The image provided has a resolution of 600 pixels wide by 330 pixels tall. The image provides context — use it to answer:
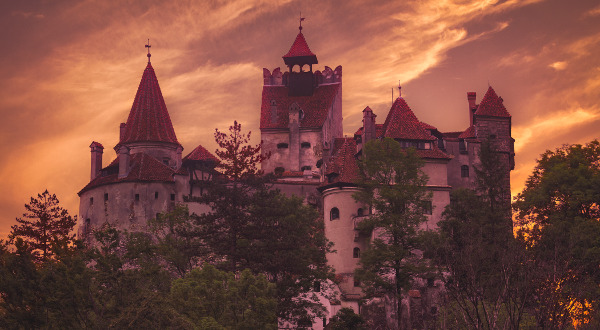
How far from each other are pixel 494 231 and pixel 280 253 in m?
15.4

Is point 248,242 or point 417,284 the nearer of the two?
point 248,242

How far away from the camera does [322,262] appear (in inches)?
2272

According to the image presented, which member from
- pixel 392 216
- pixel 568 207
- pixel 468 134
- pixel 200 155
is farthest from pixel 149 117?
pixel 568 207

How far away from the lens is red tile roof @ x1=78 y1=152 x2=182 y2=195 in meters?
74.1

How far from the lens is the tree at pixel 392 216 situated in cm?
5600

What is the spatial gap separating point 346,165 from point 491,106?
15.9 m

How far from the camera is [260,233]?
54688mm

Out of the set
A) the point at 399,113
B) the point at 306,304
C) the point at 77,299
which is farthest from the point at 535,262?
the point at 399,113

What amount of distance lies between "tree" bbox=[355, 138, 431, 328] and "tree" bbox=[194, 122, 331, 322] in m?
3.22

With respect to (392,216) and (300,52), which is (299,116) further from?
(392,216)

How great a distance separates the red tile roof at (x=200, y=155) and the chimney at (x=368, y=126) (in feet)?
46.8

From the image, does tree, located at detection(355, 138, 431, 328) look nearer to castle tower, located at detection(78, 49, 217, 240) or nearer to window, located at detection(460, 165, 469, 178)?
window, located at detection(460, 165, 469, 178)

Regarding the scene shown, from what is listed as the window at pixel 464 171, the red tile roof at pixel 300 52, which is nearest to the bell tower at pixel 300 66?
the red tile roof at pixel 300 52

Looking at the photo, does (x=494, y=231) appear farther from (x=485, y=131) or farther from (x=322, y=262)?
(x=485, y=131)
